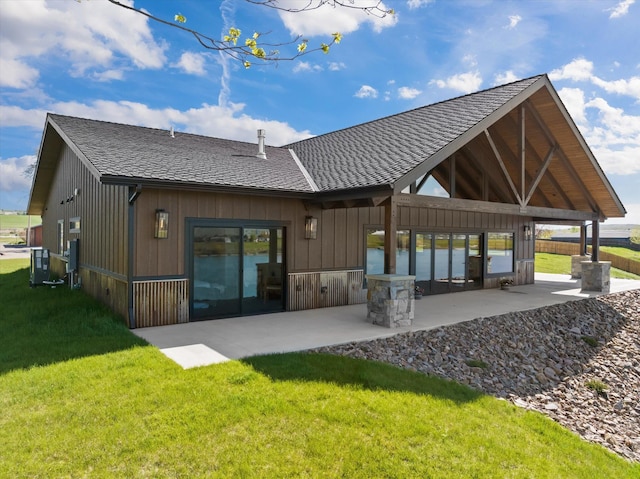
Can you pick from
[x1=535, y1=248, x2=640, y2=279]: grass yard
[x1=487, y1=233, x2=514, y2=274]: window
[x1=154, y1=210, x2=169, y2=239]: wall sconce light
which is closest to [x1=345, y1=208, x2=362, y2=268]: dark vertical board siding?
[x1=154, y1=210, x2=169, y2=239]: wall sconce light

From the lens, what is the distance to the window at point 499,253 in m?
12.6

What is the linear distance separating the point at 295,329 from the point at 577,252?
24086 millimetres

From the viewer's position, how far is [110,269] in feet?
25.9

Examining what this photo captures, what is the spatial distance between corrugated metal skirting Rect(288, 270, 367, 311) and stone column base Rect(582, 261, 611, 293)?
7195mm

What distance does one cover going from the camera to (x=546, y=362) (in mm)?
6754

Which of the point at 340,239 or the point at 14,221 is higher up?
the point at 14,221

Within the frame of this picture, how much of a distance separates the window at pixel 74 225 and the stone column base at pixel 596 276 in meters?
14.4

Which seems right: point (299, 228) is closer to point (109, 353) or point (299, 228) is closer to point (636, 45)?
point (109, 353)

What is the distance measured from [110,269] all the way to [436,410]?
6628 millimetres

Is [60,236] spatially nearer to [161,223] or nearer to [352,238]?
[161,223]

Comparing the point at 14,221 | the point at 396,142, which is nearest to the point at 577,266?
the point at 396,142

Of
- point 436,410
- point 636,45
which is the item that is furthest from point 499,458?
point 636,45

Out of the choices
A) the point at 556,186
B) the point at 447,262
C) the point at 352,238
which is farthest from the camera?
the point at 556,186

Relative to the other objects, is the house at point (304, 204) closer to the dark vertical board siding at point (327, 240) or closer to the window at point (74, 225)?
the dark vertical board siding at point (327, 240)
